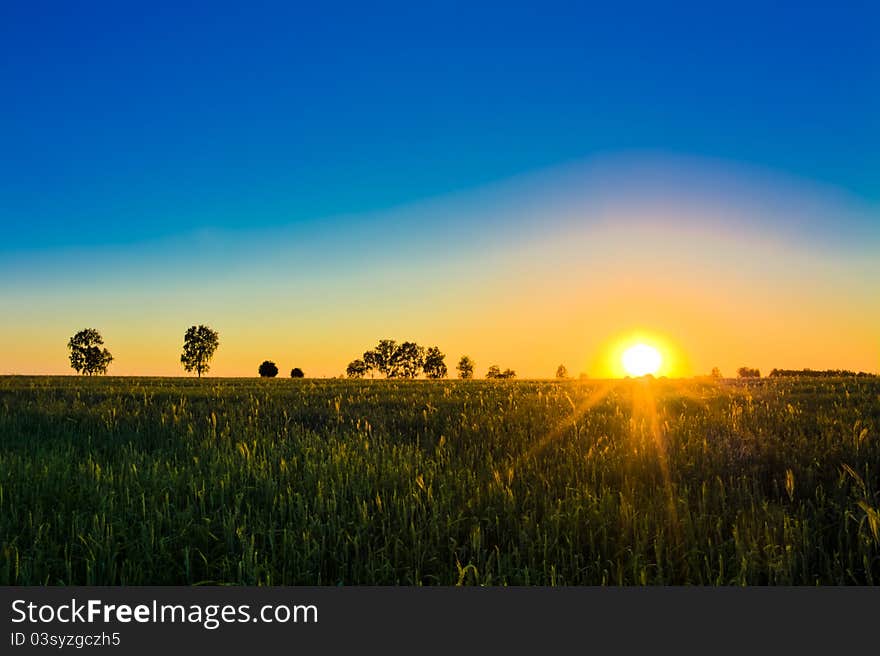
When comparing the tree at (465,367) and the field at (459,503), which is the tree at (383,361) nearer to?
the tree at (465,367)

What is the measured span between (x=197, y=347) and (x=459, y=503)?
13404cm

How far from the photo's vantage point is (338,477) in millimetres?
5891

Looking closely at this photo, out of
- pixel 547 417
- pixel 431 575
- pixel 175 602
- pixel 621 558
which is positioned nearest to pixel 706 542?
pixel 621 558

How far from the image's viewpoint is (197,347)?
129000mm

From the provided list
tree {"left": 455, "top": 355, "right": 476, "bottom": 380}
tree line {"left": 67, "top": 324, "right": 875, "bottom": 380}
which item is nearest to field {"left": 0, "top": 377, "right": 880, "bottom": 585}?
tree line {"left": 67, "top": 324, "right": 875, "bottom": 380}

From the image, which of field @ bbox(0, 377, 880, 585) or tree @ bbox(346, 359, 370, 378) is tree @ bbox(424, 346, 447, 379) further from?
field @ bbox(0, 377, 880, 585)

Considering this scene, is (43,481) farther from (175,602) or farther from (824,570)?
(824,570)

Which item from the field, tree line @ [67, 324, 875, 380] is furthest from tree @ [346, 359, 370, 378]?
the field

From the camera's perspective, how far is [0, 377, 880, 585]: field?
4.19 meters

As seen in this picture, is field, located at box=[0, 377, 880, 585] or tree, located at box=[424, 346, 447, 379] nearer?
field, located at box=[0, 377, 880, 585]

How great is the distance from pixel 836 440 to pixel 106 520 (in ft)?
26.3

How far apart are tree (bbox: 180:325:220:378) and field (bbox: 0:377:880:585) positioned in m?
127

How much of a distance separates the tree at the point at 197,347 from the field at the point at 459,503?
127 metres

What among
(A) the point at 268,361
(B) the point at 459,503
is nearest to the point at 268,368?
(A) the point at 268,361
